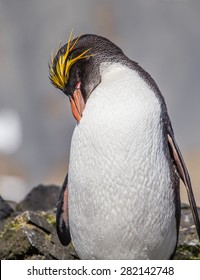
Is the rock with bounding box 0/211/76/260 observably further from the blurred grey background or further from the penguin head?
the blurred grey background

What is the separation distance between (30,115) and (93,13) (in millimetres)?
865

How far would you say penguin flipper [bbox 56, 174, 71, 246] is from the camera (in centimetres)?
198

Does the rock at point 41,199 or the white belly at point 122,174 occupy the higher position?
the white belly at point 122,174

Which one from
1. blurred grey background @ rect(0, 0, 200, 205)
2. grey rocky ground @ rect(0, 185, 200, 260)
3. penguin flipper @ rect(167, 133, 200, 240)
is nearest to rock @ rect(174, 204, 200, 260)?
grey rocky ground @ rect(0, 185, 200, 260)

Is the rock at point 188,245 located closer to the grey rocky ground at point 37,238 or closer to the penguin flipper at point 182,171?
the grey rocky ground at point 37,238

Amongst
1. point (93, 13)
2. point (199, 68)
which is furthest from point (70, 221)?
point (93, 13)

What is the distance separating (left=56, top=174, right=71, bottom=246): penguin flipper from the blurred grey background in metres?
2.92

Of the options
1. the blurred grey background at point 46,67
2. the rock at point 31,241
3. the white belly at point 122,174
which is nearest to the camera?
the white belly at point 122,174

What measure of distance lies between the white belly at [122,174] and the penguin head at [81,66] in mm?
46

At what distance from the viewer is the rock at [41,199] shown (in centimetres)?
251

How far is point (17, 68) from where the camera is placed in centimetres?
571

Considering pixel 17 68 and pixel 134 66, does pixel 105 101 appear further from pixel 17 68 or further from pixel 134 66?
pixel 17 68

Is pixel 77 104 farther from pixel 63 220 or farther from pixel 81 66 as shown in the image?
pixel 63 220

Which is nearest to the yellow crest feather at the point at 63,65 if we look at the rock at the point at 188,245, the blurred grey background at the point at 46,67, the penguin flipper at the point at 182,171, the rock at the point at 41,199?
Result: the penguin flipper at the point at 182,171
